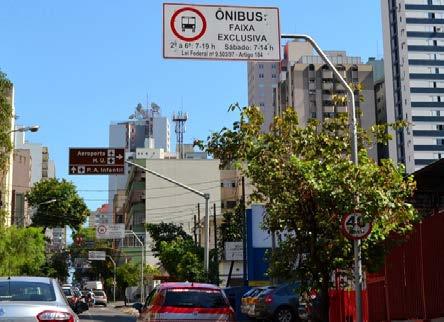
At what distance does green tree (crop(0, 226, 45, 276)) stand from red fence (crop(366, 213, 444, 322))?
31.7 meters

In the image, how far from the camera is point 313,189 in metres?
13.4

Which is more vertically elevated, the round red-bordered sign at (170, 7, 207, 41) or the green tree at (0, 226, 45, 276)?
the round red-bordered sign at (170, 7, 207, 41)

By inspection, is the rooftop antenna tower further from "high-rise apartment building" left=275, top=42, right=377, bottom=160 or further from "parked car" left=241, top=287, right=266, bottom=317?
"parked car" left=241, top=287, right=266, bottom=317

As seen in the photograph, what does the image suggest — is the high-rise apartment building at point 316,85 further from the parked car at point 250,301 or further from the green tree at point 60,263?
the parked car at point 250,301

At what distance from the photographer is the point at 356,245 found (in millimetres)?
12797

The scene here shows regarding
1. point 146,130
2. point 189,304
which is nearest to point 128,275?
point 189,304

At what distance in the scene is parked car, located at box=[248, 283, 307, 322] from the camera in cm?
2322

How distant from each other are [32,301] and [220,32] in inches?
217

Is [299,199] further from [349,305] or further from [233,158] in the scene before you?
[349,305]

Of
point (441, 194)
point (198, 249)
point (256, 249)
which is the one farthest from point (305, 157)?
point (198, 249)

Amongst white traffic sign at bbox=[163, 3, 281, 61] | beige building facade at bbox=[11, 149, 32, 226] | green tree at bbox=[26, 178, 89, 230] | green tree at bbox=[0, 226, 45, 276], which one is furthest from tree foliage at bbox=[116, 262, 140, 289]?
white traffic sign at bbox=[163, 3, 281, 61]

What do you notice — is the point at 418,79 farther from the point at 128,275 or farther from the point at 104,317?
the point at 104,317

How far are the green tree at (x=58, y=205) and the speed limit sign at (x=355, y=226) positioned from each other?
72021 millimetres

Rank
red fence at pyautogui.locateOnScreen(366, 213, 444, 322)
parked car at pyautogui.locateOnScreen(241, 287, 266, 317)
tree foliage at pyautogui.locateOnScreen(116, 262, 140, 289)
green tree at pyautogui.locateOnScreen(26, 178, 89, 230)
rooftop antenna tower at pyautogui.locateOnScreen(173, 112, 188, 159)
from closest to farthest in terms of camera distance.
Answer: red fence at pyautogui.locateOnScreen(366, 213, 444, 322)
parked car at pyautogui.locateOnScreen(241, 287, 266, 317)
green tree at pyautogui.locateOnScreen(26, 178, 89, 230)
tree foliage at pyautogui.locateOnScreen(116, 262, 140, 289)
rooftop antenna tower at pyautogui.locateOnScreen(173, 112, 188, 159)
